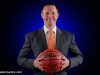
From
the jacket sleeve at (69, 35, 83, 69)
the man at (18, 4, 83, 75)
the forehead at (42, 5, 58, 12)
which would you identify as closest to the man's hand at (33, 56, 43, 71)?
the man at (18, 4, 83, 75)

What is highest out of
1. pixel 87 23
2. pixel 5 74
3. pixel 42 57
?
pixel 87 23

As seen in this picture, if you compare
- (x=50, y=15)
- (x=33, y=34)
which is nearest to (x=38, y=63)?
(x=33, y=34)

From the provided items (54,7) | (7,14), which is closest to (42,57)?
(54,7)

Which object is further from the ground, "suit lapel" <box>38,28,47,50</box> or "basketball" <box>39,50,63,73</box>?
"suit lapel" <box>38,28,47,50</box>

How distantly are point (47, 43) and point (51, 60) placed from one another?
0.18m

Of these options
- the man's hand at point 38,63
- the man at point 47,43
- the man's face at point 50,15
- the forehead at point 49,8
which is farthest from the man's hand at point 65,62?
the forehead at point 49,8

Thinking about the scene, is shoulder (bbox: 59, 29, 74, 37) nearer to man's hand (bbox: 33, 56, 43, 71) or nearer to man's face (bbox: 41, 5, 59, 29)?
man's face (bbox: 41, 5, 59, 29)

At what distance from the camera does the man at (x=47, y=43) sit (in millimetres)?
2297

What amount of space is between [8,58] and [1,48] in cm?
10

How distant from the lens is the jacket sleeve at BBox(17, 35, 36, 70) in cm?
232

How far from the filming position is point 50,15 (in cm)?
229

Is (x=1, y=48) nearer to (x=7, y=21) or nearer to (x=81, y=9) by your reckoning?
(x=7, y=21)

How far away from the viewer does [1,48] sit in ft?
8.24

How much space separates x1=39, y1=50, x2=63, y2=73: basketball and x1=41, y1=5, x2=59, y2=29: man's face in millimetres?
230
